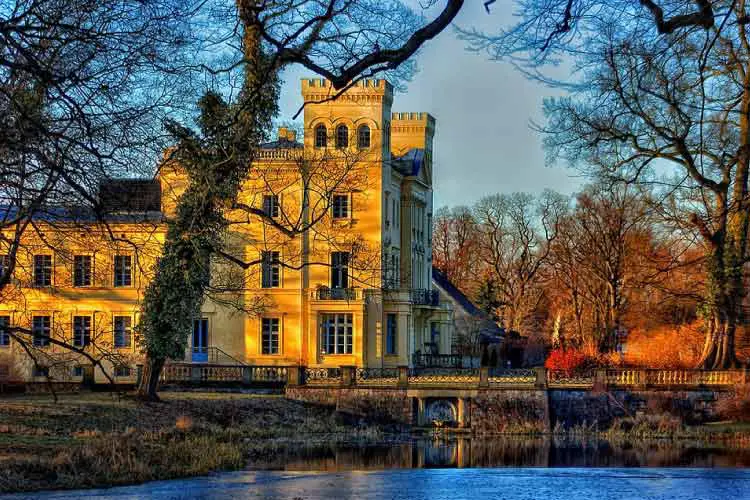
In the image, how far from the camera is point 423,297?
56969mm

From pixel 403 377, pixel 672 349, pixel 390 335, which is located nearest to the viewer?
pixel 403 377

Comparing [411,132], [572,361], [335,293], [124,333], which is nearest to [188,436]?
[335,293]

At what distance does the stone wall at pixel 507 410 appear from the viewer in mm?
40406

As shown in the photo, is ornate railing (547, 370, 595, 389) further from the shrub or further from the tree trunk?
the tree trunk

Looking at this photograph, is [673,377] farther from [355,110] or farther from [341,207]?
[355,110]

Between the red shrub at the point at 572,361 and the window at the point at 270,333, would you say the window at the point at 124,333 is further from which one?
the red shrub at the point at 572,361

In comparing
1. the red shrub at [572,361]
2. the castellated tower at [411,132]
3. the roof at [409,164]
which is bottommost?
the red shrub at [572,361]

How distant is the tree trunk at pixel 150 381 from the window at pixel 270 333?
17821 millimetres

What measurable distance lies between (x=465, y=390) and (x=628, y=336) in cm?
2330

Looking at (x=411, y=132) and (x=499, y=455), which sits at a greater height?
(x=411, y=132)

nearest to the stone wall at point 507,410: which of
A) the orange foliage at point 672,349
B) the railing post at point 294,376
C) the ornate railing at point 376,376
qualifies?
the ornate railing at point 376,376

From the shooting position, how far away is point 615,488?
19109mm

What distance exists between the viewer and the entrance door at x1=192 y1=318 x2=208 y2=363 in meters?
→ 51.5

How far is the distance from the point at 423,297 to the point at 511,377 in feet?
48.7
